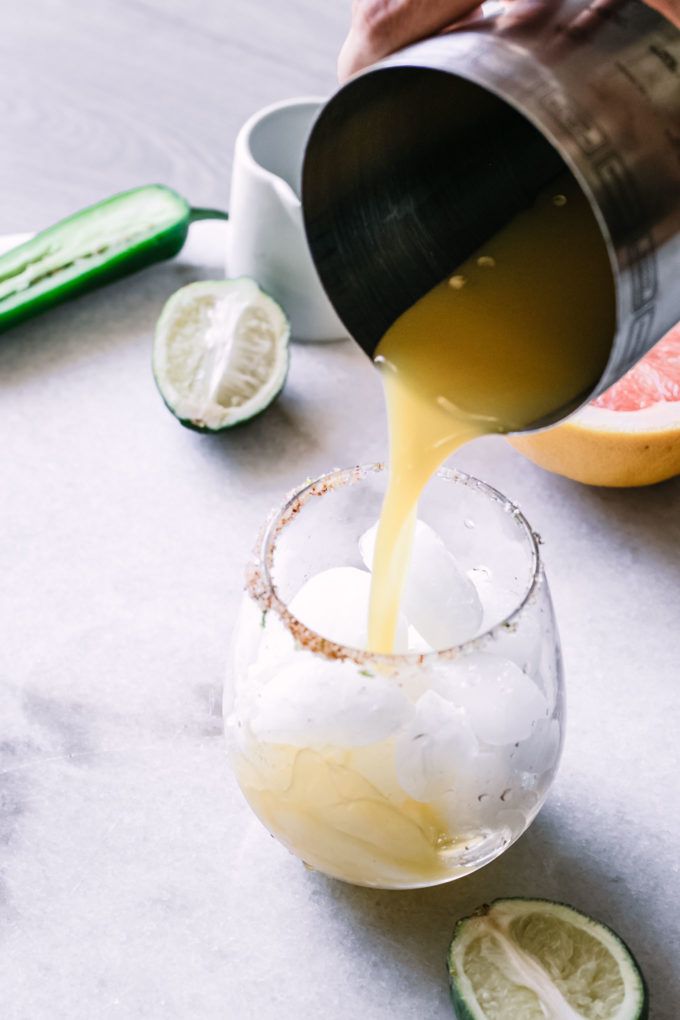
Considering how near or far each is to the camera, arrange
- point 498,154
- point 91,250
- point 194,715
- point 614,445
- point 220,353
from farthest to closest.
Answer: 1. point 91,250
2. point 220,353
3. point 614,445
4. point 194,715
5. point 498,154

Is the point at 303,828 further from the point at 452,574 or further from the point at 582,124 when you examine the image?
the point at 582,124

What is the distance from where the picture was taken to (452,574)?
0.76 m

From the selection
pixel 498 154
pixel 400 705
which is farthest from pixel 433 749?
pixel 498 154

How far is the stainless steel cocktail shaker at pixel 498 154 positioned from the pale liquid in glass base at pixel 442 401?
2 cm

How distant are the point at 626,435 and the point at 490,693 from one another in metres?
0.42

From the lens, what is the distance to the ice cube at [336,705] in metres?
0.66

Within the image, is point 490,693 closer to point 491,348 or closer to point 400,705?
point 400,705

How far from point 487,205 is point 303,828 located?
431 millimetres

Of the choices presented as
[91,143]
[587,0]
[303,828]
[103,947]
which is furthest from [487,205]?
[91,143]

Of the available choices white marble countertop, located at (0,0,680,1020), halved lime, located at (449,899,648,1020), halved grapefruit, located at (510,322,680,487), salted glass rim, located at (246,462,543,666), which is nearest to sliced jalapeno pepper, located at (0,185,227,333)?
white marble countertop, located at (0,0,680,1020)

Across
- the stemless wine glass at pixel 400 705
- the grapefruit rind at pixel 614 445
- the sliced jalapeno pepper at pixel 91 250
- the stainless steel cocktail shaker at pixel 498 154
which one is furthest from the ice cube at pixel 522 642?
the sliced jalapeno pepper at pixel 91 250

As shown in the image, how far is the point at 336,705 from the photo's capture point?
2.16 feet

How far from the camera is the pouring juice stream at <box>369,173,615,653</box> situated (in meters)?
0.73

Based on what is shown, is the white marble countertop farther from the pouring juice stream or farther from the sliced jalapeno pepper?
the pouring juice stream
